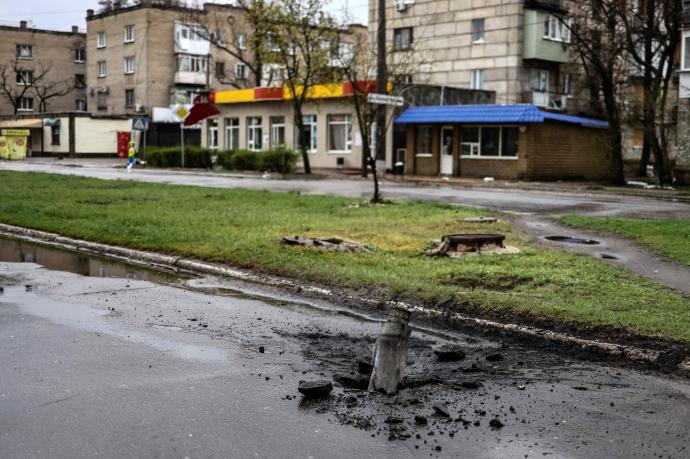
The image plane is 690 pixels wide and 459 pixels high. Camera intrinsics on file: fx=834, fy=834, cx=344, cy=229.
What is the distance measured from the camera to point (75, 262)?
11.2 meters

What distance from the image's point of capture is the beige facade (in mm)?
46844

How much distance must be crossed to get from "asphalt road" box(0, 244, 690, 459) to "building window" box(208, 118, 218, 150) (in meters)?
49.9

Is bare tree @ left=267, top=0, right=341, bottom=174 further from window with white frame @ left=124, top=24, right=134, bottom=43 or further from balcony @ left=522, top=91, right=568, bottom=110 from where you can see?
window with white frame @ left=124, top=24, right=134, bottom=43

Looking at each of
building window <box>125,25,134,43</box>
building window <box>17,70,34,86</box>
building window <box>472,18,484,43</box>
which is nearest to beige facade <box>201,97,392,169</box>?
building window <box>472,18,484,43</box>

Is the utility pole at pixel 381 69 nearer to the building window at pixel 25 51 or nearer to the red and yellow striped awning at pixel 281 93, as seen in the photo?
the red and yellow striped awning at pixel 281 93

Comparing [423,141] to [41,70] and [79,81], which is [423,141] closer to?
[79,81]

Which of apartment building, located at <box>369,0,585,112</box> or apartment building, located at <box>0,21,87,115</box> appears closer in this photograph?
apartment building, located at <box>369,0,585,112</box>

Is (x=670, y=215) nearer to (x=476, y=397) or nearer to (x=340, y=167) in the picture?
(x=476, y=397)

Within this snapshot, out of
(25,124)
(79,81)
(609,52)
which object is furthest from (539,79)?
(79,81)

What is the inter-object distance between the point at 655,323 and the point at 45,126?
6864 cm

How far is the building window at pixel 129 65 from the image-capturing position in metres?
72.9

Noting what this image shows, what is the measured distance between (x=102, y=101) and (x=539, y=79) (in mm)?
44712

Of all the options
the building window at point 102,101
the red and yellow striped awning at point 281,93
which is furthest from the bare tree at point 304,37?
the building window at point 102,101

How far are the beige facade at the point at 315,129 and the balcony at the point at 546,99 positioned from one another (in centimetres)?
844
